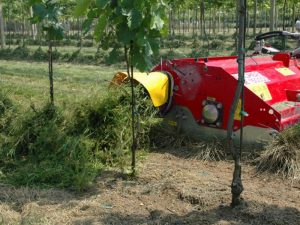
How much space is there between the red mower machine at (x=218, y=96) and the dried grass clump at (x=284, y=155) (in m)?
0.15

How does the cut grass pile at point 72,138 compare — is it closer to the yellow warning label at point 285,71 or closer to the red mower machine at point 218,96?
the red mower machine at point 218,96

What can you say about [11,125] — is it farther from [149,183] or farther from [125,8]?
[125,8]

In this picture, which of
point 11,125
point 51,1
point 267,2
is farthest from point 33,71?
point 267,2

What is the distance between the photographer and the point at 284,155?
464 centimetres

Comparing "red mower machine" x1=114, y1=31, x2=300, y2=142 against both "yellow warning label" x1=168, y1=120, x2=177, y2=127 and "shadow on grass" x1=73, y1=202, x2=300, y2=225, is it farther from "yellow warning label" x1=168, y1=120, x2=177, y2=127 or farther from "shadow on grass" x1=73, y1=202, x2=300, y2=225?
"shadow on grass" x1=73, y1=202, x2=300, y2=225

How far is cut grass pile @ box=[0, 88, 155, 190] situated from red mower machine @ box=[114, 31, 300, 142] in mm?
370

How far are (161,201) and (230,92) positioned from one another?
1.71m

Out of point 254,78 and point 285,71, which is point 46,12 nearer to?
point 254,78

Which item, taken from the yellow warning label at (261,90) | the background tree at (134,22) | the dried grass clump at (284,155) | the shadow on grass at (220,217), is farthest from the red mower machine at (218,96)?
the shadow on grass at (220,217)

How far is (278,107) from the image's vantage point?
17.0ft

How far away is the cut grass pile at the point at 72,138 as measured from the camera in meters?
4.59

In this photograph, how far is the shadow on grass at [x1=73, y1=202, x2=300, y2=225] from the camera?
3.43 meters

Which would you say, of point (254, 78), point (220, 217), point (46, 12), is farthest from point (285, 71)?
point (46, 12)

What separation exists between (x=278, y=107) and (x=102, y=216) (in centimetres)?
259
